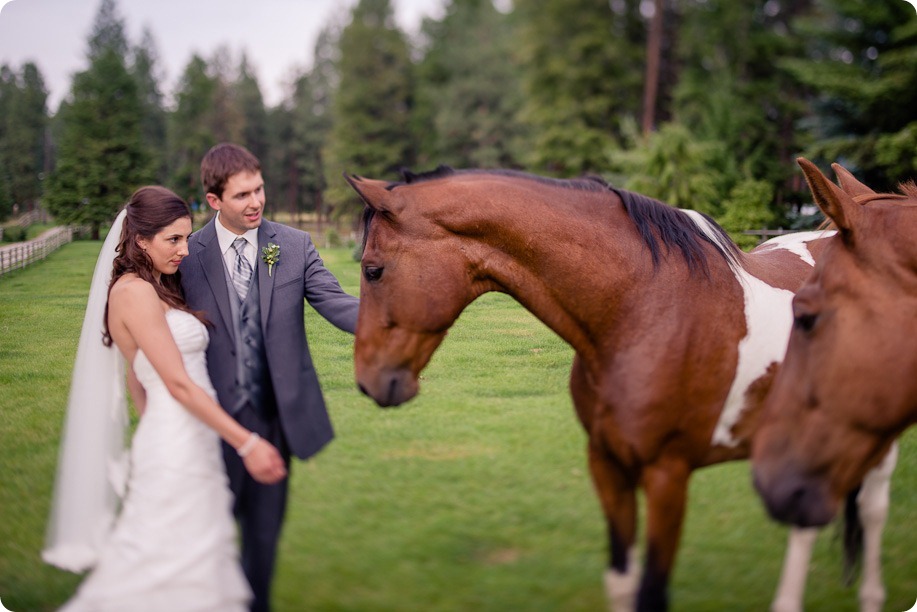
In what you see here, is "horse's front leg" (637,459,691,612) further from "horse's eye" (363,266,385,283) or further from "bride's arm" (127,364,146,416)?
"bride's arm" (127,364,146,416)

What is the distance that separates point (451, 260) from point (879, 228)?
1432mm

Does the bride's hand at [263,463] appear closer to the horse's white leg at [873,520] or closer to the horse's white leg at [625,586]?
the horse's white leg at [625,586]

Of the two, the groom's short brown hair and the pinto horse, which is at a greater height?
the groom's short brown hair

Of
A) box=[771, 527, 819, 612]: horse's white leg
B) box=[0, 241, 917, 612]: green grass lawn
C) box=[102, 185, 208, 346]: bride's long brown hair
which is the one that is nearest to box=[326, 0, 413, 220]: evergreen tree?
box=[0, 241, 917, 612]: green grass lawn

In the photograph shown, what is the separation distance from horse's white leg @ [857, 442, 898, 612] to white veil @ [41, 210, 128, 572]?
331 cm

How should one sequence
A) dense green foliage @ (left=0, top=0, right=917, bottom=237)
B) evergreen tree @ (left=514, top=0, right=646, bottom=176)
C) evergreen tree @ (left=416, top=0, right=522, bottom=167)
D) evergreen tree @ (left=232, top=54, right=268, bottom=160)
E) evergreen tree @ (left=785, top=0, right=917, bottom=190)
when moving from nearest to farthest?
dense green foliage @ (left=0, top=0, right=917, bottom=237)
evergreen tree @ (left=785, top=0, right=917, bottom=190)
evergreen tree @ (left=514, top=0, right=646, bottom=176)
evergreen tree @ (left=232, top=54, right=268, bottom=160)
evergreen tree @ (left=416, top=0, right=522, bottom=167)

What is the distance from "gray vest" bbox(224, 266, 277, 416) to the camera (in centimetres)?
274

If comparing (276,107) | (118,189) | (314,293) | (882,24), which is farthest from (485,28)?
(314,293)

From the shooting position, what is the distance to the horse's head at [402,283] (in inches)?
97.0

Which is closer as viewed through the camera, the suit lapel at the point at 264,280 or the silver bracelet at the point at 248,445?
the silver bracelet at the point at 248,445

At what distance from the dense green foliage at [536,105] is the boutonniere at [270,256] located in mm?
2559

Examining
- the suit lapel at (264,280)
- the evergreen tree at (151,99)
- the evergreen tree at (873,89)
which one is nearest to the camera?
the suit lapel at (264,280)

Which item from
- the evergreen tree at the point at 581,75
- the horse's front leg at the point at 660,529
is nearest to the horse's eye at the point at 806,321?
the horse's front leg at the point at 660,529

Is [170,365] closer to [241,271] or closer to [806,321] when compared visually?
[241,271]
